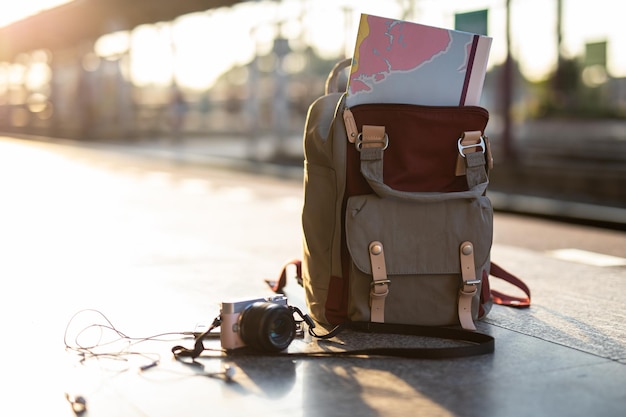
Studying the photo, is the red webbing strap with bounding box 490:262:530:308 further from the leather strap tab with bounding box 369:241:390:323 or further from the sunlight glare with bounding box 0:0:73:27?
the sunlight glare with bounding box 0:0:73:27

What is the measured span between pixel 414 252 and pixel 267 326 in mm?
693

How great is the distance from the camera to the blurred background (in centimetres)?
1554

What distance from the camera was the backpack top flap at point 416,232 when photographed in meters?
3.51

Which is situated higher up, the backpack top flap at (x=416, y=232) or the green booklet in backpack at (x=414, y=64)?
the green booklet in backpack at (x=414, y=64)

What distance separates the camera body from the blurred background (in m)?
9.16

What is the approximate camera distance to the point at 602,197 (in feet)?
47.3

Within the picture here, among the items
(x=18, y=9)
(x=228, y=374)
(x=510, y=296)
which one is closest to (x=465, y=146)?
(x=510, y=296)

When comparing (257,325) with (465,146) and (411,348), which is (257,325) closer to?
(411,348)

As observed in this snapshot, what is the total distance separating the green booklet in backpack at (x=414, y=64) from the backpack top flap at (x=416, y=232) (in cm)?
43

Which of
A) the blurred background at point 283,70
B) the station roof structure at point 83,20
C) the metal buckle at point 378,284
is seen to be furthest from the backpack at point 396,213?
the station roof structure at point 83,20

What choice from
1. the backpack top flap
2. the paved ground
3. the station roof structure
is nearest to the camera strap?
the paved ground

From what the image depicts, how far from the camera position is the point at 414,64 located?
367 cm

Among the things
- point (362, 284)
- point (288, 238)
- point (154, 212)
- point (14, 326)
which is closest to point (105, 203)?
point (154, 212)

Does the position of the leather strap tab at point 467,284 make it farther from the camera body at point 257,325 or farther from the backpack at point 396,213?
the camera body at point 257,325
